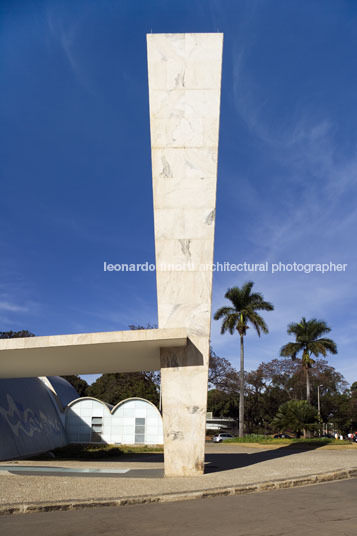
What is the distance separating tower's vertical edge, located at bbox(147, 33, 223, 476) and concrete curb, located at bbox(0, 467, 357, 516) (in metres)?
3.52

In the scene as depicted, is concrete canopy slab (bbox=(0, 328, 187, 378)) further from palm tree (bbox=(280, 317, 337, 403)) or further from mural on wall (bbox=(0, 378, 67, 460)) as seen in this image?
palm tree (bbox=(280, 317, 337, 403))

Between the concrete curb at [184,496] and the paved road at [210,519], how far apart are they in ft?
0.93

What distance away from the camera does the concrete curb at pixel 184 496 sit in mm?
7648

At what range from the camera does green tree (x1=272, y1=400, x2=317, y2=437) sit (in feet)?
105

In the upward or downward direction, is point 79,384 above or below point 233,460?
above

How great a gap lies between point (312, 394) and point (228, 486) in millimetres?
60373

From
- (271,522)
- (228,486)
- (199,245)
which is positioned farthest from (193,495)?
(199,245)

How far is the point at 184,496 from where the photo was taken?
903 centimetres

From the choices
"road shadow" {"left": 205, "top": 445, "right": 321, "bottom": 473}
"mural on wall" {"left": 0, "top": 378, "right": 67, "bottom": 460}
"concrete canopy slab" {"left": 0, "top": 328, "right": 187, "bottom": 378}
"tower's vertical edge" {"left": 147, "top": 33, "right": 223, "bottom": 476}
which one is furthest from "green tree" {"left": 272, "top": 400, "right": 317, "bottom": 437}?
"tower's vertical edge" {"left": 147, "top": 33, "right": 223, "bottom": 476}

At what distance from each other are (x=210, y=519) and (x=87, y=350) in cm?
806

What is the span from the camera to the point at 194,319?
47.3 ft

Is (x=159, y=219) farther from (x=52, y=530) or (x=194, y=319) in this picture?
(x=52, y=530)

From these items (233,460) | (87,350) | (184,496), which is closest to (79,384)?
(233,460)

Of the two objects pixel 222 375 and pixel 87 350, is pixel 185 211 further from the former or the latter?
pixel 222 375
